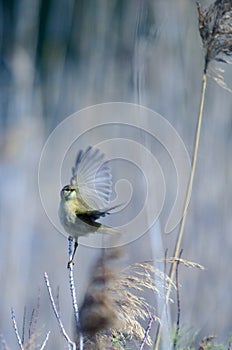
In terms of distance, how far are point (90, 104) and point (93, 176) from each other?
1.86 metres

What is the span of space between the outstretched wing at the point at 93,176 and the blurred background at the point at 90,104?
553 mm

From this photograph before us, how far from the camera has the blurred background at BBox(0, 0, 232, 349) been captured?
2.57m

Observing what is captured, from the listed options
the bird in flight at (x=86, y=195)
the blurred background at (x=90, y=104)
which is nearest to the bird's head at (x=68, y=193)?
the bird in flight at (x=86, y=195)

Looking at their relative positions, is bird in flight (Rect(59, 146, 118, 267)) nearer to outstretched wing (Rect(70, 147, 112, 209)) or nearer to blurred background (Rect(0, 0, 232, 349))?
outstretched wing (Rect(70, 147, 112, 209))

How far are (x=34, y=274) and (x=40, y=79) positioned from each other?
3.63 ft

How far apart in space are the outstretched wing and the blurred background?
0.55 m

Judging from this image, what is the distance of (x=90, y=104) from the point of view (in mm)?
3154

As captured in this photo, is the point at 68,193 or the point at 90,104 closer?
the point at 68,193

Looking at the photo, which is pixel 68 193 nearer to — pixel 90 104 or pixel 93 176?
pixel 93 176

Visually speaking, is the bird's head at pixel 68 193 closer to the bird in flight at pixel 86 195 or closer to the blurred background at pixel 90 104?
the bird in flight at pixel 86 195

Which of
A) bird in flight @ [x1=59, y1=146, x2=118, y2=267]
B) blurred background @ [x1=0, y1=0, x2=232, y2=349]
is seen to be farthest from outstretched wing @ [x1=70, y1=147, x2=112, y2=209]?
blurred background @ [x1=0, y1=0, x2=232, y2=349]

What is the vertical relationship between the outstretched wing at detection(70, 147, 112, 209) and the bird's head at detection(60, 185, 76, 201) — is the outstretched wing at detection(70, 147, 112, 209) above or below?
above

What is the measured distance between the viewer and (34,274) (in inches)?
107

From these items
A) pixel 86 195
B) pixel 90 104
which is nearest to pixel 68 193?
pixel 86 195
